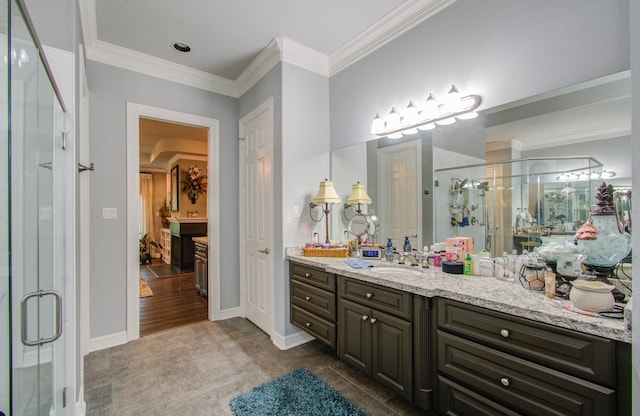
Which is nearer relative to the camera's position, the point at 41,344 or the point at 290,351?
the point at 41,344

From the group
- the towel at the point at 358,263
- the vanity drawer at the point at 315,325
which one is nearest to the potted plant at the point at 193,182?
the vanity drawer at the point at 315,325

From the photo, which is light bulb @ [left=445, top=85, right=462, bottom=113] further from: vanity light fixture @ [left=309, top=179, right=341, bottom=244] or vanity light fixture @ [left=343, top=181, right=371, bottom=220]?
vanity light fixture @ [left=309, top=179, right=341, bottom=244]

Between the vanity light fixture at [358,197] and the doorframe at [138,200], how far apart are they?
1.59 m

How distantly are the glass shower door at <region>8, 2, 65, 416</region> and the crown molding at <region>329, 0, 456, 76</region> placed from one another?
221 cm

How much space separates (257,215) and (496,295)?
2312 mm

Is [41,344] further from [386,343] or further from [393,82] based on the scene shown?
[393,82]

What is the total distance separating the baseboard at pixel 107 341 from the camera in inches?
103

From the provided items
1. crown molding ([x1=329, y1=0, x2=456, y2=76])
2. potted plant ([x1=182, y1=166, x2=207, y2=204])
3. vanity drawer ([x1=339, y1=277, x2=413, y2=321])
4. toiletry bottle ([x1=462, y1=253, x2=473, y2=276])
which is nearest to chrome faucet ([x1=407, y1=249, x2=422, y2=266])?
toiletry bottle ([x1=462, y1=253, x2=473, y2=276])

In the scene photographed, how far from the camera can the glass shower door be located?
3.47ft

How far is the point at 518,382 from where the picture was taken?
124cm

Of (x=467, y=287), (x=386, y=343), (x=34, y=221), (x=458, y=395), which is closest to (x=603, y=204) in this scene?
(x=467, y=287)

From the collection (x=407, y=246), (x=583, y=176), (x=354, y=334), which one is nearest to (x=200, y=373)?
(x=354, y=334)

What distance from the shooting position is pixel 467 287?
5.07 feet

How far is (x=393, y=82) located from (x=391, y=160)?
25.3 inches
